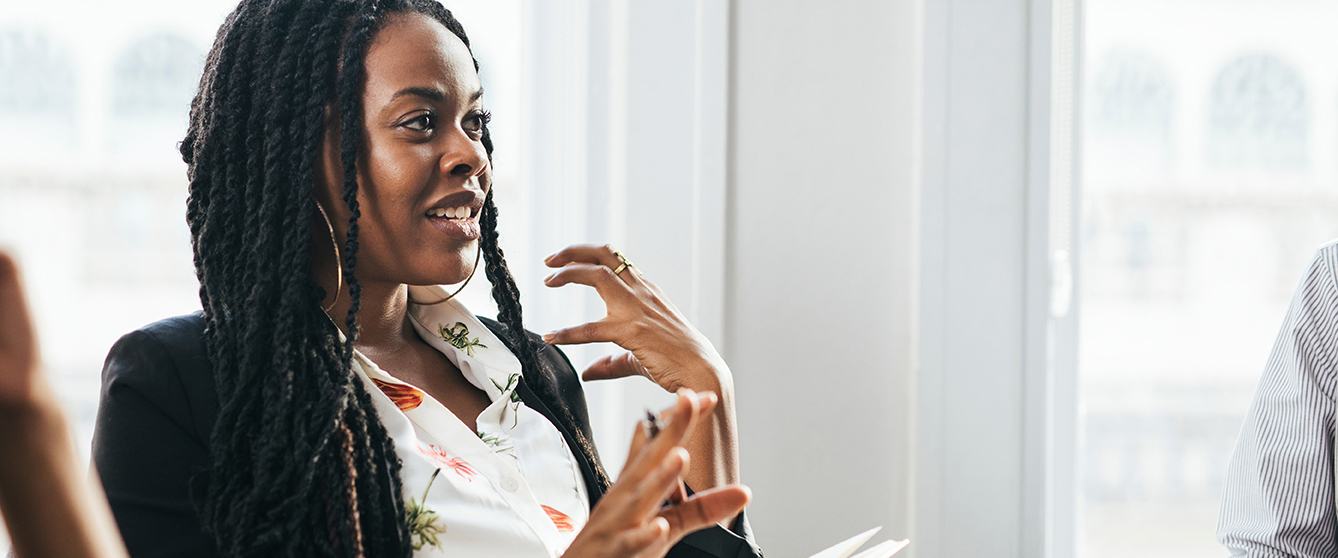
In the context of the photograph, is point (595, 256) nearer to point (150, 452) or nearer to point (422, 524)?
point (422, 524)

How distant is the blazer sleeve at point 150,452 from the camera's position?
0.75 m

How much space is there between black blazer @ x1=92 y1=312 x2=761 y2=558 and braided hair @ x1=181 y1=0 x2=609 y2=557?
0.02m

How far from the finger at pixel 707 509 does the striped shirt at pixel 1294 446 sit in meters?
0.73

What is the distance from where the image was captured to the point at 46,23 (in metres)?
1.33

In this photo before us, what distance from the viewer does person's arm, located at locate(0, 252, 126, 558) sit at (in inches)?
10.5

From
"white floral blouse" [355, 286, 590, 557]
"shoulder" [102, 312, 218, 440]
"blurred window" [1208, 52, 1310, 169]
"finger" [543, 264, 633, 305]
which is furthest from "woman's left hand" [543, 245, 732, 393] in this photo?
"blurred window" [1208, 52, 1310, 169]

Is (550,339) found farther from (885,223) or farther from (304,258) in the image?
(885,223)

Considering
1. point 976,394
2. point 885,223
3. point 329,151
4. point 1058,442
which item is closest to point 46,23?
point 329,151

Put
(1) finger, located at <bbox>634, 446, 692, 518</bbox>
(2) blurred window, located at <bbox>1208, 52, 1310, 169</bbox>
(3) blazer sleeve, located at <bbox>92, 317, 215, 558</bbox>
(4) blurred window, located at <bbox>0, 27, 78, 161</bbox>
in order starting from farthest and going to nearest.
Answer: (2) blurred window, located at <bbox>1208, 52, 1310, 169</bbox>, (4) blurred window, located at <bbox>0, 27, 78, 161</bbox>, (3) blazer sleeve, located at <bbox>92, 317, 215, 558</bbox>, (1) finger, located at <bbox>634, 446, 692, 518</bbox>

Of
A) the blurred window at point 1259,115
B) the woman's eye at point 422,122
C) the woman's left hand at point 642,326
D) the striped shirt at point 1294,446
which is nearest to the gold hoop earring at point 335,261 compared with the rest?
the woman's eye at point 422,122

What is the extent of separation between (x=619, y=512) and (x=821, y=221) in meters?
0.91

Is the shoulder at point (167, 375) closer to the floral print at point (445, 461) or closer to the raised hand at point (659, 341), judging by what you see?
the floral print at point (445, 461)

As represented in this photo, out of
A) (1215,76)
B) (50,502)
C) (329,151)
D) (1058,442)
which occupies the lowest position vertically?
(1058,442)

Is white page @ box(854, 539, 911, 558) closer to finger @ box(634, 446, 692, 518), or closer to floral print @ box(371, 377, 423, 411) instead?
finger @ box(634, 446, 692, 518)
